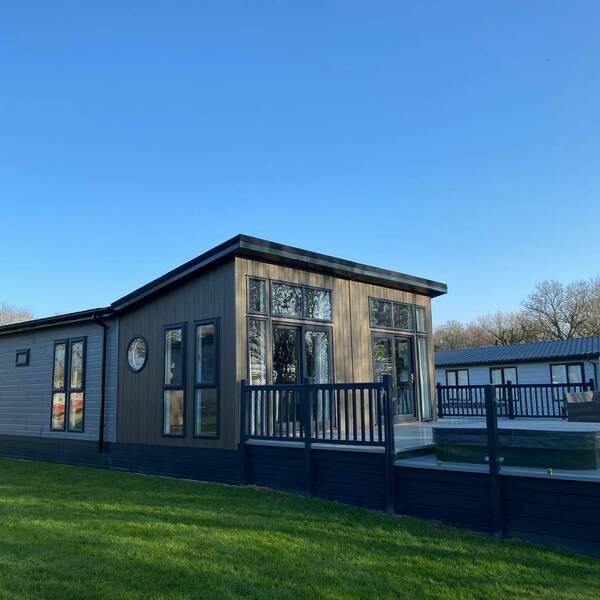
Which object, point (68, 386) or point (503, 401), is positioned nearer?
point (68, 386)

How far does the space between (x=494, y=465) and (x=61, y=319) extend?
8.60 m

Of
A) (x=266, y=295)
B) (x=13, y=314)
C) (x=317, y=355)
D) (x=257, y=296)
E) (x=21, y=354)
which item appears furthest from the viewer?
(x=13, y=314)

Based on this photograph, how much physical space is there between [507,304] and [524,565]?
3745 centimetres

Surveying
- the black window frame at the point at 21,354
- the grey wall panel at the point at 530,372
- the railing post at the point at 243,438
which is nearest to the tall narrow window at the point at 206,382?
the railing post at the point at 243,438

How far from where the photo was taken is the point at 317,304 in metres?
8.90

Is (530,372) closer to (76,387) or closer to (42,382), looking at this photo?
(76,387)

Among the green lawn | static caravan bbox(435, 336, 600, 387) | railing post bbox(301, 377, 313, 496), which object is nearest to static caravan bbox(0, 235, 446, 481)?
railing post bbox(301, 377, 313, 496)

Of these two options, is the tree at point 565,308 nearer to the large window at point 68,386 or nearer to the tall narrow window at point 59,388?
the large window at point 68,386

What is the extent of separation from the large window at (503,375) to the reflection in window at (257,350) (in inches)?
677

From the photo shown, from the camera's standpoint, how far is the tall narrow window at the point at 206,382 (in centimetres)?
767

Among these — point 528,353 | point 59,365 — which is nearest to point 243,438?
point 59,365

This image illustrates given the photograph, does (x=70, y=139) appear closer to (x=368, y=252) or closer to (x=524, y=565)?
(x=368, y=252)

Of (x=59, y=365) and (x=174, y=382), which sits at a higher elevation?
(x=59, y=365)

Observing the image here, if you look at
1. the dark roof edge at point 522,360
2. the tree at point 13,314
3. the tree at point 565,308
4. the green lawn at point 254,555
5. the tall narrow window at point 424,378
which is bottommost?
the green lawn at point 254,555
